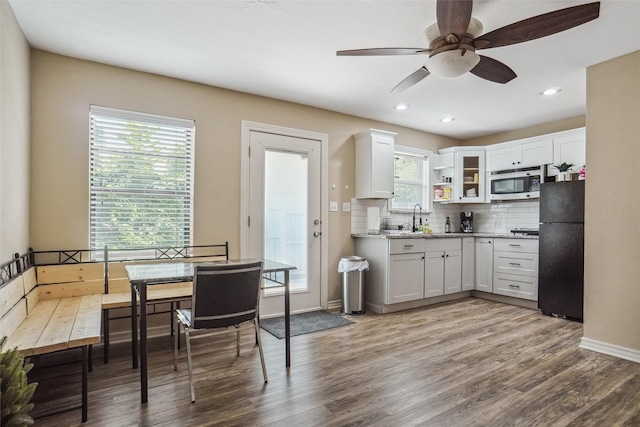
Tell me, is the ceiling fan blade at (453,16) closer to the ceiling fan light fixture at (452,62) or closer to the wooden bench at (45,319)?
the ceiling fan light fixture at (452,62)

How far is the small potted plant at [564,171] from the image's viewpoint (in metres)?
3.82

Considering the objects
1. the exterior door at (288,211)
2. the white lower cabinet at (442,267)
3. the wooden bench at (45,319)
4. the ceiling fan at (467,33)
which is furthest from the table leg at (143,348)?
the white lower cabinet at (442,267)

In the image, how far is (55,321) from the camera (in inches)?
87.9

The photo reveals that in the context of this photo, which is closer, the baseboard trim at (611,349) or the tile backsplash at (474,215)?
the baseboard trim at (611,349)

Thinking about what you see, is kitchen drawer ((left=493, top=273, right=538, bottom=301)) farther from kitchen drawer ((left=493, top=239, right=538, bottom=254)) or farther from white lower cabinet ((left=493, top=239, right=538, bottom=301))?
kitchen drawer ((left=493, top=239, right=538, bottom=254))

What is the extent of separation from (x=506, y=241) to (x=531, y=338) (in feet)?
5.40

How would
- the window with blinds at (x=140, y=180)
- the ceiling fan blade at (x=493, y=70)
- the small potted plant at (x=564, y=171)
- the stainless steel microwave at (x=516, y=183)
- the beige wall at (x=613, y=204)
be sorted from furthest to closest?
the stainless steel microwave at (x=516, y=183) → the small potted plant at (x=564, y=171) → the window with blinds at (x=140, y=180) → the beige wall at (x=613, y=204) → the ceiling fan blade at (x=493, y=70)

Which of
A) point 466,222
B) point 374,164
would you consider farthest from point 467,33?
point 466,222

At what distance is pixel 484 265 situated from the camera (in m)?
4.98

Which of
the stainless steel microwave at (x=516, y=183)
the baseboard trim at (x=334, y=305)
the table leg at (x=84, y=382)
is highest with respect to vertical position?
the stainless steel microwave at (x=516, y=183)

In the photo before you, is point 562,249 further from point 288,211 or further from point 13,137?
point 13,137

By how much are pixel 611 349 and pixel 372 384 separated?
7.03 feet

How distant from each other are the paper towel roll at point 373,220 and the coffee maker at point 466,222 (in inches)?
68.9

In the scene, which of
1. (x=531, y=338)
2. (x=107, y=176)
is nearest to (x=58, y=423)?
(x=107, y=176)
